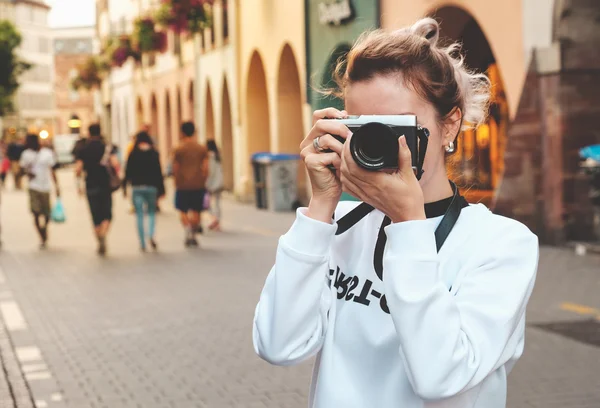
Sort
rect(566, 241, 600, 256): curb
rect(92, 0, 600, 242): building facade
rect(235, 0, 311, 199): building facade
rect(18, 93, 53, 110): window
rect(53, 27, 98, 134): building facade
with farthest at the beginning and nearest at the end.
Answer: rect(53, 27, 98, 134): building facade → rect(18, 93, 53, 110): window → rect(235, 0, 311, 199): building facade → rect(92, 0, 600, 242): building facade → rect(566, 241, 600, 256): curb

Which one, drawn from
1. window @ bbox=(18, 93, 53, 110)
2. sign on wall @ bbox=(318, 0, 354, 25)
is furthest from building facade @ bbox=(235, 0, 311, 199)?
window @ bbox=(18, 93, 53, 110)

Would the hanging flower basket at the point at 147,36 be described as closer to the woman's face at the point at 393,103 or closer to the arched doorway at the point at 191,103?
the arched doorway at the point at 191,103

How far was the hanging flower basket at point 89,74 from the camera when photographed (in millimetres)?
51625

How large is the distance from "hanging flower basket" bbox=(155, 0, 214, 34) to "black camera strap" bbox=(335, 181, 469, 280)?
27073mm

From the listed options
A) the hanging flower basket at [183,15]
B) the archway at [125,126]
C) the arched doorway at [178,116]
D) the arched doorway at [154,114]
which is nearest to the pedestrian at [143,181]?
the hanging flower basket at [183,15]

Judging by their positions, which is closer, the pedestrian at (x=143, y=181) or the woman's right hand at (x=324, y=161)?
the woman's right hand at (x=324, y=161)

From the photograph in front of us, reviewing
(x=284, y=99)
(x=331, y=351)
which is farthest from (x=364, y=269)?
(x=284, y=99)

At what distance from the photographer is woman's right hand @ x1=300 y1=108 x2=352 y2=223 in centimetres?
204

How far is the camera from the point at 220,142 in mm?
31672

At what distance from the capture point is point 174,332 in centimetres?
853

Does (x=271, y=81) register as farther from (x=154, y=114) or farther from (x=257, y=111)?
(x=154, y=114)

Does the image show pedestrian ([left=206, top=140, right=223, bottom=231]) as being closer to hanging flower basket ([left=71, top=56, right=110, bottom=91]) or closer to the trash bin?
the trash bin

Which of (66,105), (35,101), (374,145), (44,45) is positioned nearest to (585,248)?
(374,145)

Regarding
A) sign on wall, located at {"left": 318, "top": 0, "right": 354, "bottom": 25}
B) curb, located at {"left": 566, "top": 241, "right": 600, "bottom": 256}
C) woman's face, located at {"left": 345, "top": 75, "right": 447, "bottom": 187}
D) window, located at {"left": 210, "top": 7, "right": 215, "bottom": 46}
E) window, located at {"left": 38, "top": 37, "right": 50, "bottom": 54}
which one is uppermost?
window, located at {"left": 38, "top": 37, "right": 50, "bottom": 54}
